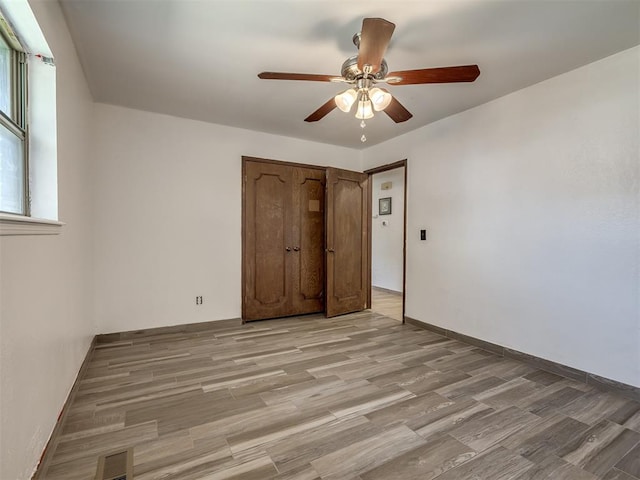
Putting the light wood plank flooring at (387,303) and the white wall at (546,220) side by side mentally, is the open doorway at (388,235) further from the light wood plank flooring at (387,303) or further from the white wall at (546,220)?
the white wall at (546,220)

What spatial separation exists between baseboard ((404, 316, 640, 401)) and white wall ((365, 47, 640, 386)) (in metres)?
0.05

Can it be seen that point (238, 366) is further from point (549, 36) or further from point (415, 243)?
point (549, 36)

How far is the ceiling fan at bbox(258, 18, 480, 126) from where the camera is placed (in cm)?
162

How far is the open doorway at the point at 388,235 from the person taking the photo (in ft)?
19.9

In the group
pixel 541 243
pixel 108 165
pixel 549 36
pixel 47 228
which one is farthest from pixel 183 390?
pixel 549 36

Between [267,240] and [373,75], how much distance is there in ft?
8.47

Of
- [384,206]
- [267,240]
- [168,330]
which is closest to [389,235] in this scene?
[384,206]

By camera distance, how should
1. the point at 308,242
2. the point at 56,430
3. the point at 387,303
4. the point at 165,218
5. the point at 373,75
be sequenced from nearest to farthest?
1. the point at 56,430
2. the point at 373,75
3. the point at 165,218
4. the point at 308,242
5. the point at 387,303

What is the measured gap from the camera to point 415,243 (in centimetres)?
393

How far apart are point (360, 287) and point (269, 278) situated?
1.43 m

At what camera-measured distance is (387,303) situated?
17.4 ft

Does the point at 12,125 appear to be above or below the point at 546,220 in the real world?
above

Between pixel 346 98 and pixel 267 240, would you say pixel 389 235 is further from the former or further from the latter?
pixel 346 98

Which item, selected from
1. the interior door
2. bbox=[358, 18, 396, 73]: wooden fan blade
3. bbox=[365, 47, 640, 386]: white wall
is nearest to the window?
bbox=[358, 18, 396, 73]: wooden fan blade
